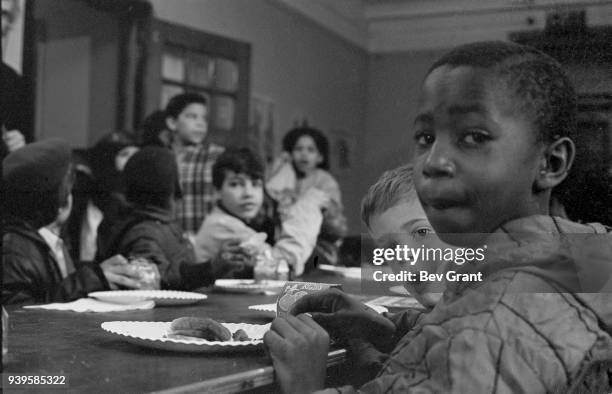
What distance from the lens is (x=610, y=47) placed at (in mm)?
703

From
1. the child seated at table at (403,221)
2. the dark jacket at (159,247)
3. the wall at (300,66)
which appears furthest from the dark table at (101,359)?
the dark jacket at (159,247)

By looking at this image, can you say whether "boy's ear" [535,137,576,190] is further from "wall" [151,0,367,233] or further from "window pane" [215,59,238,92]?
"window pane" [215,59,238,92]

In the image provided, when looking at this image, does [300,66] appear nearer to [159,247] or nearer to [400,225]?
[400,225]

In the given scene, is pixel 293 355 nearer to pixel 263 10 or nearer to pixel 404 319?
pixel 404 319

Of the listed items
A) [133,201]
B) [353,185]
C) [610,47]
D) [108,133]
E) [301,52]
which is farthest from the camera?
[108,133]

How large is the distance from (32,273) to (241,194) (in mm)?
892

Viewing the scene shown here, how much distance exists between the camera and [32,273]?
1210 mm

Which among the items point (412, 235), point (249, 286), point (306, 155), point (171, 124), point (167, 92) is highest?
point (167, 92)

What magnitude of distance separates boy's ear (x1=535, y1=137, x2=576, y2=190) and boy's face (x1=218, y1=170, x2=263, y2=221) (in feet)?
4.53

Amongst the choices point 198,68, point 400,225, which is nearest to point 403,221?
point 400,225

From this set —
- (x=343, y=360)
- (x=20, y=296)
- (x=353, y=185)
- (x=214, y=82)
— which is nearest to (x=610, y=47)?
(x=353, y=185)

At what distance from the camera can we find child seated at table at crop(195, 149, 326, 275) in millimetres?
1380

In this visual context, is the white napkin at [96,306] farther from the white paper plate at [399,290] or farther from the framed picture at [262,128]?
the framed picture at [262,128]

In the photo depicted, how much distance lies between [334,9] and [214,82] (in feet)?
5.29
